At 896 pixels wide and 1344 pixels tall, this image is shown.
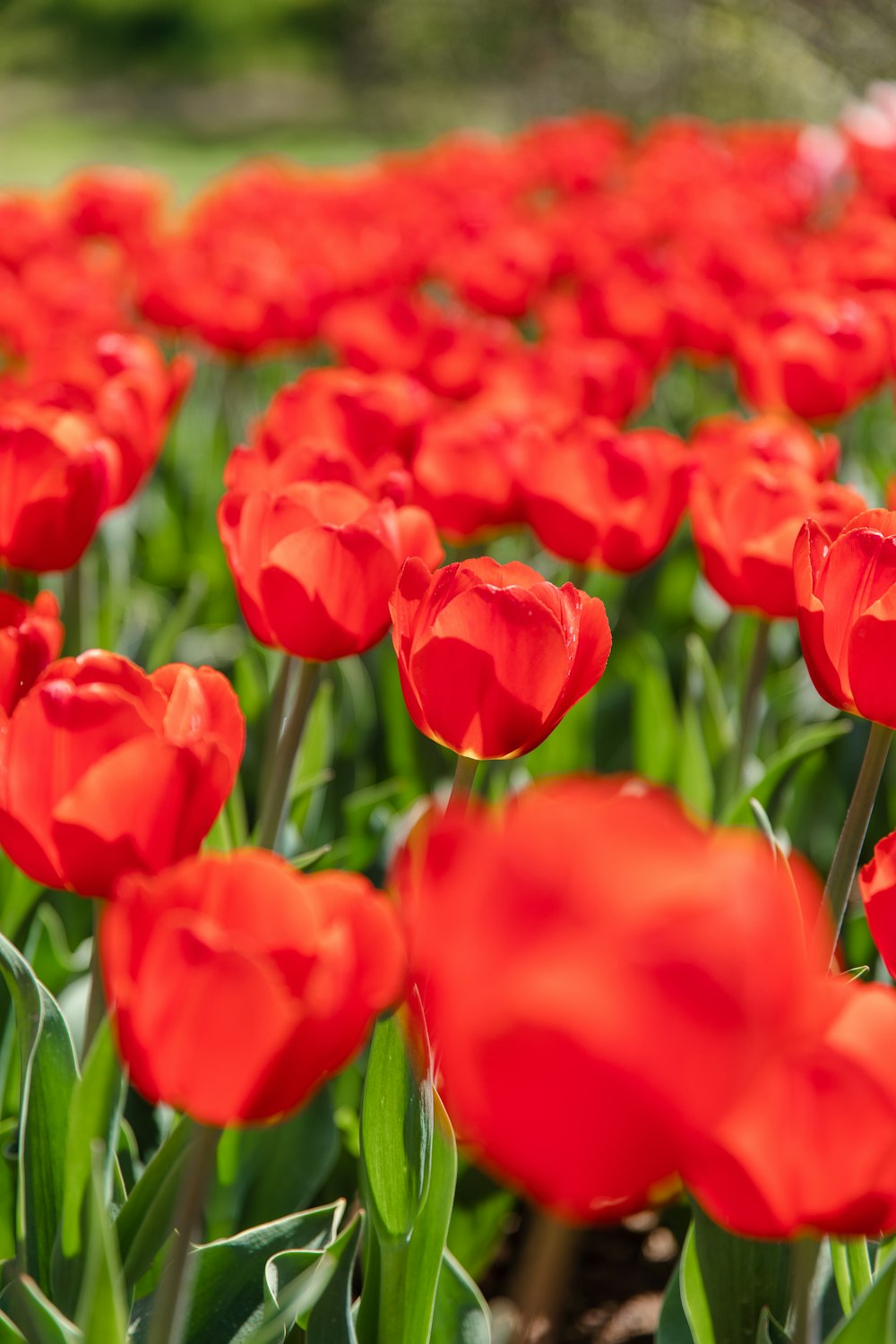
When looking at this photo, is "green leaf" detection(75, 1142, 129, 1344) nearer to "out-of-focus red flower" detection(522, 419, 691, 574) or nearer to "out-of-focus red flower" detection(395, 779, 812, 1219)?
"out-of-focus red flower" detection(395, 779, 812, 1219)

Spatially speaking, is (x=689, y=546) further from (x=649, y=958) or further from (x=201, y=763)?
(x=649, y=958)

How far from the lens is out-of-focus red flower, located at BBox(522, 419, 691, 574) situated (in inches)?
54.9

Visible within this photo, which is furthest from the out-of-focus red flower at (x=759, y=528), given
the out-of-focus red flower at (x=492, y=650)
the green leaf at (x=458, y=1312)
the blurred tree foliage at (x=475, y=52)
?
the blurred tree foliage at (x=475, y=52)

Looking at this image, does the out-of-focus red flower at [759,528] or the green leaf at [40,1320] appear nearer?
the green leaf at [40,1320]

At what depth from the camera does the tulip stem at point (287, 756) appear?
3.65 ft

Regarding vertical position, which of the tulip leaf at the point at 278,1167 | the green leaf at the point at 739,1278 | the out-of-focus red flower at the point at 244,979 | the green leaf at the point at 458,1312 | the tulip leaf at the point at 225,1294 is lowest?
the tulip leaf at the point at 278,1167

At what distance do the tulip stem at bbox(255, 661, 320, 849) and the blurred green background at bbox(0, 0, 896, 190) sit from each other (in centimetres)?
645

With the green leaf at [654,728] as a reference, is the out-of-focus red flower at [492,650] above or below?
above

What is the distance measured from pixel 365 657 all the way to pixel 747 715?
60 cm

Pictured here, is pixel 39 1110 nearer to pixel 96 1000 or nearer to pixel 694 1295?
pixel 96 1000

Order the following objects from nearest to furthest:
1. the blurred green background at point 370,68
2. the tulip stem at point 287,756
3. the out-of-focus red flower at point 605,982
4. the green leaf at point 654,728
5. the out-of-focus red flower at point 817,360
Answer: the out-of-focus red flower at point 605,982, the tulip stem at point 287,756, the green leaf at point 654,728, the out-of-focus red flower at point 817,360, the blurred green background at point 370,68

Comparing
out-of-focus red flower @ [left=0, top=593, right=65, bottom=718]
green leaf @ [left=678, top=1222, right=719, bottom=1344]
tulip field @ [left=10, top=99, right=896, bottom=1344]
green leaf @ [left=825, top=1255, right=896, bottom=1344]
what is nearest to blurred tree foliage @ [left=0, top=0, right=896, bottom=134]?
tulip field @ [left=10, top=99, right=896, bottom=1344]

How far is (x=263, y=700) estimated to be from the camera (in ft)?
5.61

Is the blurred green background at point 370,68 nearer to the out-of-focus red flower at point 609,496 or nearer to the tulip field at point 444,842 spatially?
the tulip field at point 444,842
